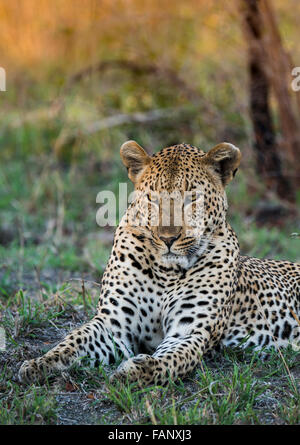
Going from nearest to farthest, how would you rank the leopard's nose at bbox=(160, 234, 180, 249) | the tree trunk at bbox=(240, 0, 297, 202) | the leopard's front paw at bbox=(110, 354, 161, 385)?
the leopard's front paw at bbox=(110, 354, 161, 385)
the leopard's nose at bbox=(160, 234, 180, 249)
the tree trunk at bbox=(240, 0, 297, 202)

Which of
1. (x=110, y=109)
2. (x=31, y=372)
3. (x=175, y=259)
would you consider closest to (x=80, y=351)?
(x=31, y=372)

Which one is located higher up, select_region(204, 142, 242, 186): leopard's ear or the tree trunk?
the tree trunk

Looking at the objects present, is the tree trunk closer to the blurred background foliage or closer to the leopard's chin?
the blurred background foliage

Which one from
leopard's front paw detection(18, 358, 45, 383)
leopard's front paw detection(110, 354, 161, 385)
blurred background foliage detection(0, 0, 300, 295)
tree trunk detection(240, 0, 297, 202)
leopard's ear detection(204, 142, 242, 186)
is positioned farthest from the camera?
tree trunk detection(240, 0, 297, 202)

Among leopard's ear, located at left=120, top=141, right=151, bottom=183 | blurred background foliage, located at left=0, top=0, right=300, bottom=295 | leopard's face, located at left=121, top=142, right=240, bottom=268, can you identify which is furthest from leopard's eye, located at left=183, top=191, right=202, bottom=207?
blurred background foliage, located at left=0, top=0, right=300, bottom=295

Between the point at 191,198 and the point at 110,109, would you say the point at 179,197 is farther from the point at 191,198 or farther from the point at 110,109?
the point at 110,109

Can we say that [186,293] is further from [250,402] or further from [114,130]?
[114,130]

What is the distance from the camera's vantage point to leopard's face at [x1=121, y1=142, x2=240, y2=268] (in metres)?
5.12

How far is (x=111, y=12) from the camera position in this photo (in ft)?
38.3

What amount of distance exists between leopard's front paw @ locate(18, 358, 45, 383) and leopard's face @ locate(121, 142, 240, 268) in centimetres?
116

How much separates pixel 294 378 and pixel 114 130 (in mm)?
8459

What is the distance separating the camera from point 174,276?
17.8 ft

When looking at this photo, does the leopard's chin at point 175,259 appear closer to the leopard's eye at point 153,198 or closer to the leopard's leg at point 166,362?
the leopard's eye at point 153,198

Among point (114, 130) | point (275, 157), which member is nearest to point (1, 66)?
point (114, 130)
